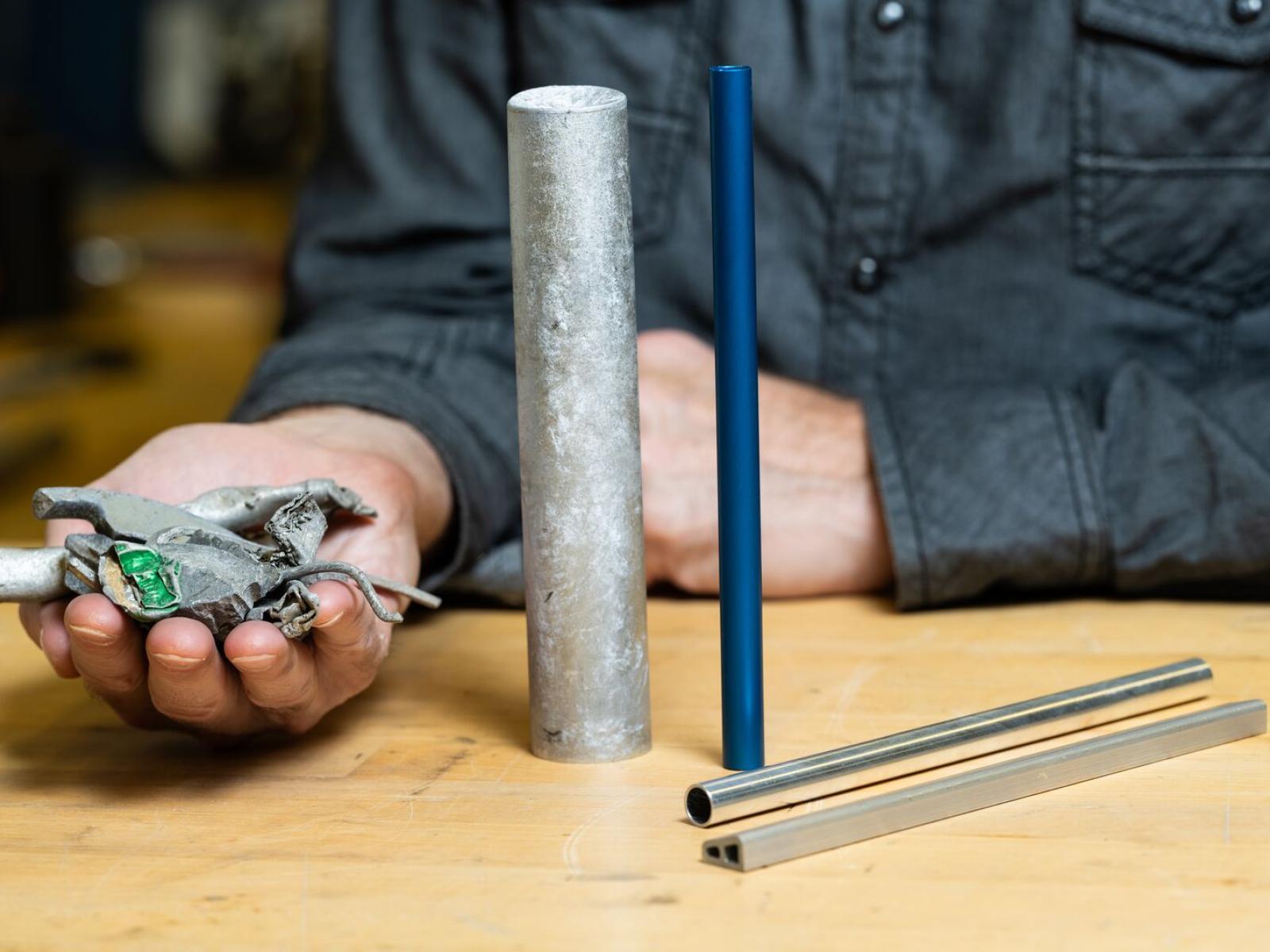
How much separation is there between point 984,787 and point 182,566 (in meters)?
0.27

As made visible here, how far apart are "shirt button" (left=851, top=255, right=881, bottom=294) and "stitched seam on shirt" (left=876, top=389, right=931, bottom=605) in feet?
0.35

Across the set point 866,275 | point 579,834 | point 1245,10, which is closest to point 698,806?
point 579,834

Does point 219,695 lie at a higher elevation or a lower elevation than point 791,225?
lower

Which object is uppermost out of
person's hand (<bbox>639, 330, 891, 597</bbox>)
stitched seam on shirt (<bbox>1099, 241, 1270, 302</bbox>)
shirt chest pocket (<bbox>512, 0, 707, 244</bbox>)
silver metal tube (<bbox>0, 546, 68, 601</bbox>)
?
shirt chest pocket (<bbox>512, 0, 707, 244</bbox>)

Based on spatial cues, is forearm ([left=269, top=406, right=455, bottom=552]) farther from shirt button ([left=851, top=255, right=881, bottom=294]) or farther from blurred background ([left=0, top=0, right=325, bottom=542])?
blurred background ([left=0, top=0, right=325, bottom=542])

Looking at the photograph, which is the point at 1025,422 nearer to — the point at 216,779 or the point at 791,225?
the point at 791,225

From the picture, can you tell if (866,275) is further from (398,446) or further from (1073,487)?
(398,446)

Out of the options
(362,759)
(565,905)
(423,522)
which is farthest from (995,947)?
(423,522)

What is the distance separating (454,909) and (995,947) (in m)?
0.15

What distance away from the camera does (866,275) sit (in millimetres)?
850

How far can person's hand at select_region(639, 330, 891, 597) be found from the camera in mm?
708

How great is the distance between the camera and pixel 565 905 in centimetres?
43

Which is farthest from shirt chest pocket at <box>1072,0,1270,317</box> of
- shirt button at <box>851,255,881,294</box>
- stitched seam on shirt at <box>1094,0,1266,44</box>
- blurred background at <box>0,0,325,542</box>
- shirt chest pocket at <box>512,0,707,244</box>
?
blurred background at <box>0,0,325,542</box>

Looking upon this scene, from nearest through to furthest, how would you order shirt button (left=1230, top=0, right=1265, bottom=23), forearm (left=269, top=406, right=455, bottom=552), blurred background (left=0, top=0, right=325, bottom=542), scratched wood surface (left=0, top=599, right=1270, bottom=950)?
scratched wood surface (left=0, top=599, right=1270, bottom=950) → forearm (left=269, top=406, right=455, bottom=552) → shirt button (left=1230, top=0, right=1265, bottom=23) → blurred background (left=0, top=0, right=325, bottom=542)
